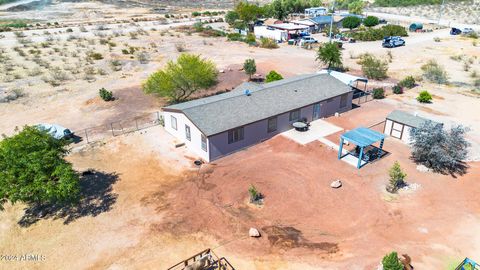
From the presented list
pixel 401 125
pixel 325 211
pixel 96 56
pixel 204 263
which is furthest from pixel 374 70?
pixel 96 56

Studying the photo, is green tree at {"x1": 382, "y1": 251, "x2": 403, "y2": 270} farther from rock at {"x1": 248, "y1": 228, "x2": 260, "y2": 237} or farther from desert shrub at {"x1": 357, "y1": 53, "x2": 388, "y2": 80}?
desert shrub at {"x1": 357, "y1": 53, "x2": 388, "y2": 80}

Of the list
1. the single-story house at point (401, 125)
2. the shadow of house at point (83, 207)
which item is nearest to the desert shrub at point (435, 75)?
the single-story house at point (401, 125)

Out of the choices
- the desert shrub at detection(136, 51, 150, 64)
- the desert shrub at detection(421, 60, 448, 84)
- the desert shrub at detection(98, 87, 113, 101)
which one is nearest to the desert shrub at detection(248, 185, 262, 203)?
the desert shrub at detection(98, 87, 113, 101)

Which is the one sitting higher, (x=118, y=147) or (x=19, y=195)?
(x=19, y=195)

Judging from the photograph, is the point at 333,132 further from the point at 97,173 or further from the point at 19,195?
the point at 19,195

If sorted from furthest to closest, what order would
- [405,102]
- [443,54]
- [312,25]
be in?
[312,25]
[443,54]
[405,102]

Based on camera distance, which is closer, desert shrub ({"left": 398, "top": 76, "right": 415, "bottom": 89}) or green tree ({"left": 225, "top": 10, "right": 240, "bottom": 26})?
desert shrub ({"left": 398, "top": 76, "right": 415, "bottom": 89})

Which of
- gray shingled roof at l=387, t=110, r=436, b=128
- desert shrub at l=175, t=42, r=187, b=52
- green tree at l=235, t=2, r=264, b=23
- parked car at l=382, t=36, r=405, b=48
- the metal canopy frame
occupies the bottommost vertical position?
desert shrub at l=175, t=42, r=187, b=52

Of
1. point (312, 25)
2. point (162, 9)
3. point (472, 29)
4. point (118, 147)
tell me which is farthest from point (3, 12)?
point (472, 29)
